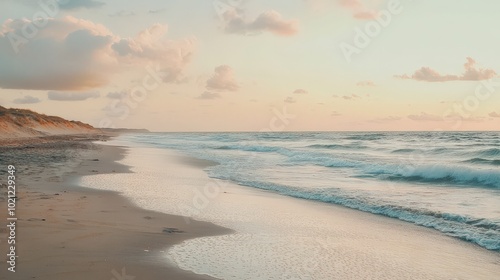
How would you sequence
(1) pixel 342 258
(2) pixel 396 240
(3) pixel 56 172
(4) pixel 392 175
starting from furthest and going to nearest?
1. (4) pixel 392 175
2. (3) pixel 56 172
3. (2) pixel 396 240
4. (1) pixel 342 258

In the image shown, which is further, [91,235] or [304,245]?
[304,245]

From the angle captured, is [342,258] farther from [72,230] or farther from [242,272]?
[72,230]

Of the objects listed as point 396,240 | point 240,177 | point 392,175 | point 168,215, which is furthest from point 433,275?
point 392,175

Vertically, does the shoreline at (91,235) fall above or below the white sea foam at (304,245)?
above

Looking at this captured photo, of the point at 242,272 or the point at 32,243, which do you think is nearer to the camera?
the point at 242,272

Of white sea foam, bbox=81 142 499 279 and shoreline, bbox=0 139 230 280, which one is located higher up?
shoreline, bbox=0 139 230 280

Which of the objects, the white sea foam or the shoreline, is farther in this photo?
the white sea foam

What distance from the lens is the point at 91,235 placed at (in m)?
8.58

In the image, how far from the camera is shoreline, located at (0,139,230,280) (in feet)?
21.4

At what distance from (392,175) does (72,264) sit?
19.5 m

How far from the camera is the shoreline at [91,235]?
6.52 meters

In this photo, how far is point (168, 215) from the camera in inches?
447

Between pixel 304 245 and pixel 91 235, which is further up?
pixel 91 235

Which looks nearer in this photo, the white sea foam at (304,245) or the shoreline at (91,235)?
the shoreline at (91,235)
